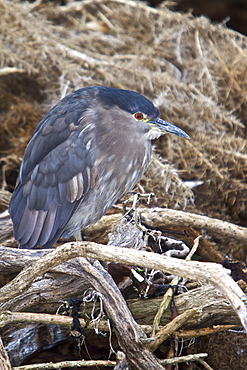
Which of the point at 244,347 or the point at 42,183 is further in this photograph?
the point at 42,183

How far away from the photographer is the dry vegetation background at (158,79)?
2367 millimetres

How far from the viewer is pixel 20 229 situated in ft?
5.88

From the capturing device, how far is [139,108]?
5.85 feet

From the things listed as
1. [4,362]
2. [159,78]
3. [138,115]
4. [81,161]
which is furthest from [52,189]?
[159,78]

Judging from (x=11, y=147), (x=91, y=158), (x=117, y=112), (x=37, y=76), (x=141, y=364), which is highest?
(x=117, y=112)

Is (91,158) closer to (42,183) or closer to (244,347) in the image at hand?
(42,183)

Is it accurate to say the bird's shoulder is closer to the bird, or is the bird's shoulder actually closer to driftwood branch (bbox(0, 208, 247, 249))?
the bird

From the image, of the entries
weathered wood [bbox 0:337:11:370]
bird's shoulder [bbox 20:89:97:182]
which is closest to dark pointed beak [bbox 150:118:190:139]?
bird's shoulder [bbox 20:89:97:182]

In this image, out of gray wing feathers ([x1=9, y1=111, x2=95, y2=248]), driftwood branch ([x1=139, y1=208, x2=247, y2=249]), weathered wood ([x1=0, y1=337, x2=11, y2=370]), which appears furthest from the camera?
driftwood branch ([x1=139, y1=208, x2=247, y2=249])

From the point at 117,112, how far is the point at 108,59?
1103 millimetres

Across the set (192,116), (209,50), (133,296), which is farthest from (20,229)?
(209,50)

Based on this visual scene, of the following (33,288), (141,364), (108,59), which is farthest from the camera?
(108,59)

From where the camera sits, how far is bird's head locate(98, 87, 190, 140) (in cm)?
178

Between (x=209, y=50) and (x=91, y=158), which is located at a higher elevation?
(x=209, y=50)
